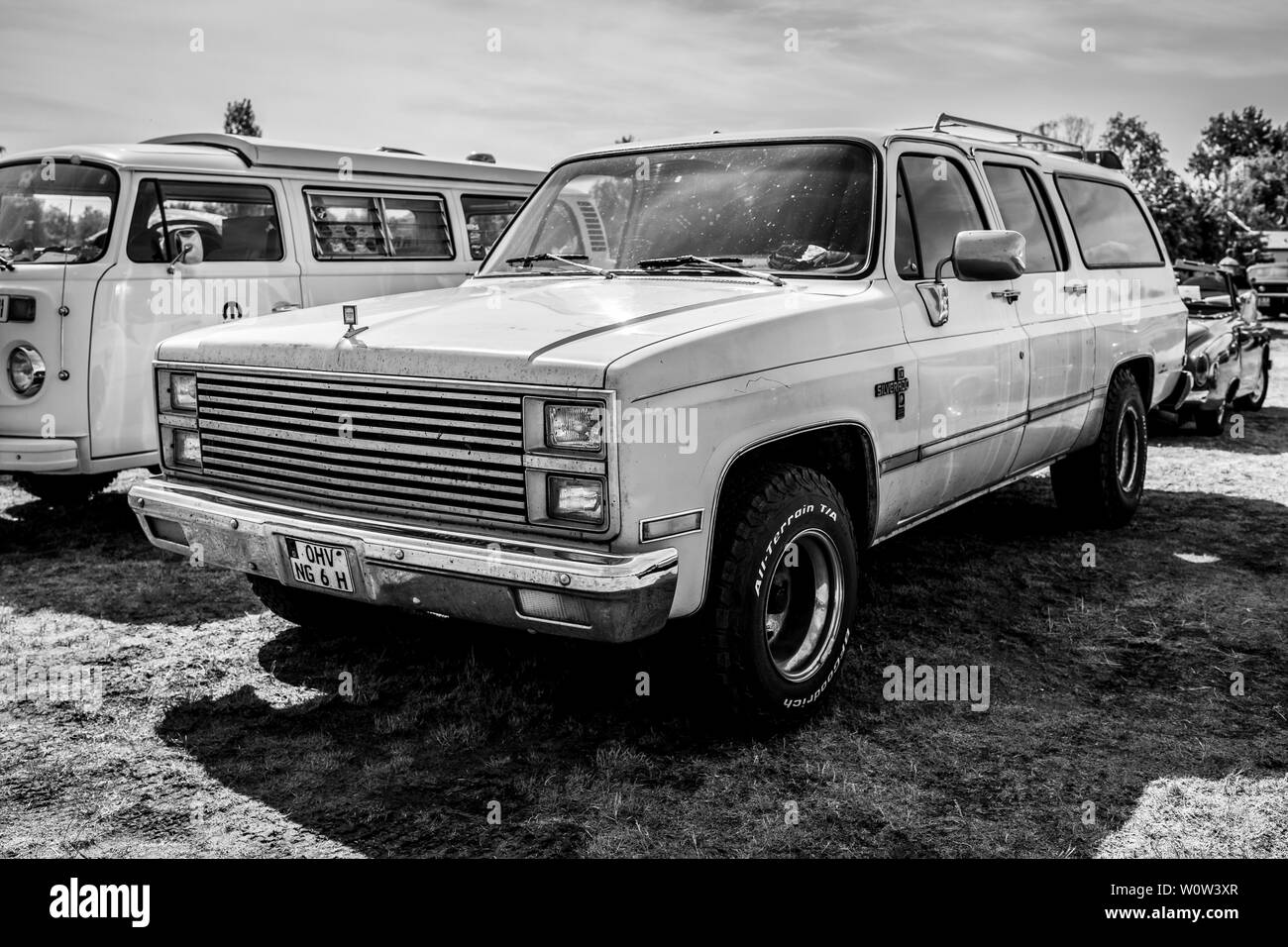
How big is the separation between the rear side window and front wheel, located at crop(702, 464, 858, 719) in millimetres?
2935

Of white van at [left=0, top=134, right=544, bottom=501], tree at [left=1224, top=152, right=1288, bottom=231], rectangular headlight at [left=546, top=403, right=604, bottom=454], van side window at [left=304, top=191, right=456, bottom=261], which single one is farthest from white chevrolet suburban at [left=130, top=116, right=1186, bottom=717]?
tree at [left=1224, top=152, right=1288, bottom=231]

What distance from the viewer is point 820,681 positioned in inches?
153

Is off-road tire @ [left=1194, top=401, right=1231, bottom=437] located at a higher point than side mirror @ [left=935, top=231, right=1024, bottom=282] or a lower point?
lower

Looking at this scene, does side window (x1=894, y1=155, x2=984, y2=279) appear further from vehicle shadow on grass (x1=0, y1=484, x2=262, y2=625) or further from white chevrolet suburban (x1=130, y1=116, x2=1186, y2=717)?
vehicle shadow on grass (x1=0, y1=484, x2=262, y2=625)

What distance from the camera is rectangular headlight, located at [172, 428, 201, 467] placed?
13.6 ft

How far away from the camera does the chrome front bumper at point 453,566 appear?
311 cm

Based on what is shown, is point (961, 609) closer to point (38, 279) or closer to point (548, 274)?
point (548, 274)

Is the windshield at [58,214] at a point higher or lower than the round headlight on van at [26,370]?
higher

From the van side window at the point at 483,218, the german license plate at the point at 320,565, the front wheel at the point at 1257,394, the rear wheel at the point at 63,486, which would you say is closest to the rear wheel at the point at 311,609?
the german license plate at the point at 320,565

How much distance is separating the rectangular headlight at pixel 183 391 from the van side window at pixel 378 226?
3.38 metres

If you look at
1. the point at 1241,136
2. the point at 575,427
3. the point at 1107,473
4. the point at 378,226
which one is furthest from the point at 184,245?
the point at 1241,136

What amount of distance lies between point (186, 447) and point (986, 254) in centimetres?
Answer: 305

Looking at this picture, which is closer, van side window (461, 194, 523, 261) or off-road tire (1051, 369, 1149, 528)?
off-road tire (1051, 369, 1149, 528)

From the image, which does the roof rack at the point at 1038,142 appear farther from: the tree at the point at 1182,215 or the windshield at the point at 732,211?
the tree at the point at 1182,215
